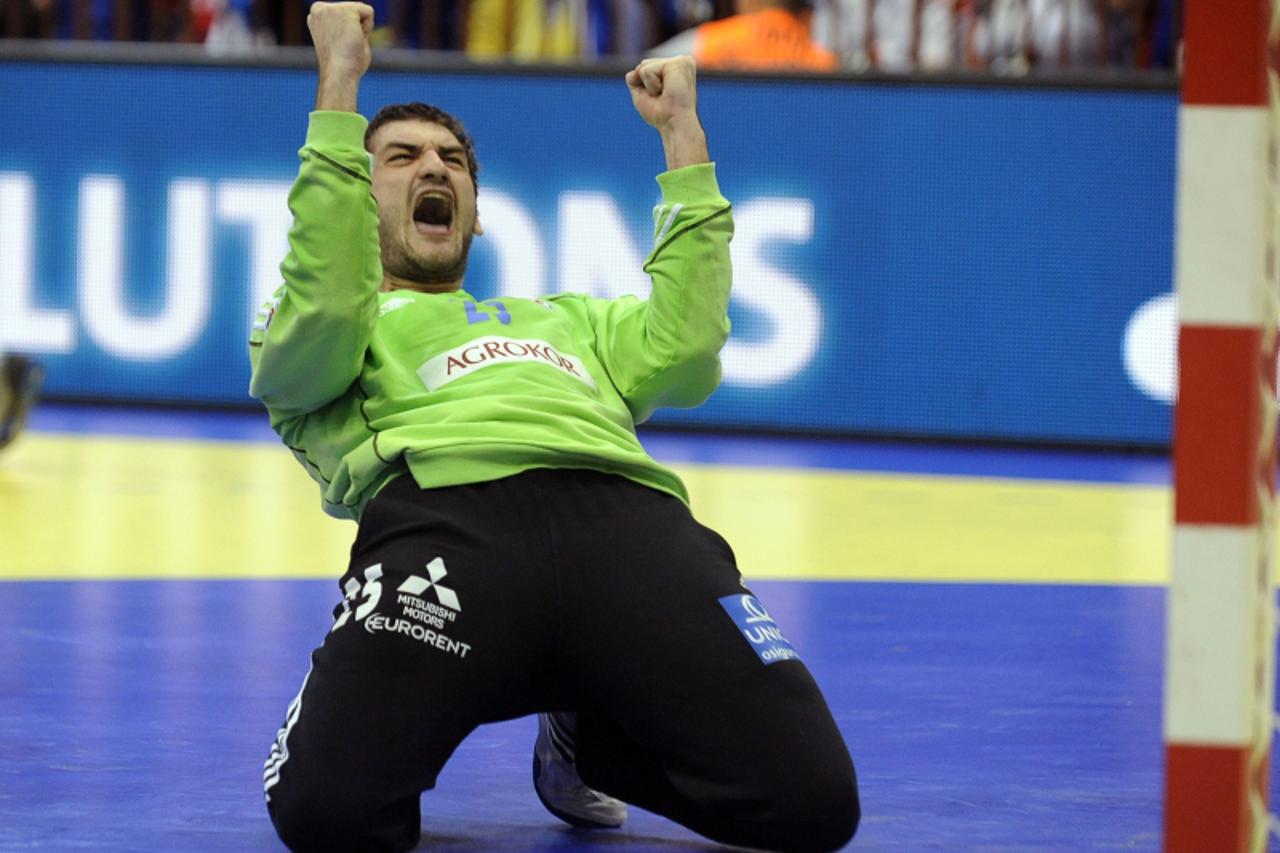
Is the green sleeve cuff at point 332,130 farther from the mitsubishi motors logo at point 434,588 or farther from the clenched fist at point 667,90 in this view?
the mitsubishi motors logo at point 434,588

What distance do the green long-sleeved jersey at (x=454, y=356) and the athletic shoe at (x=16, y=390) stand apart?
459 centimetres

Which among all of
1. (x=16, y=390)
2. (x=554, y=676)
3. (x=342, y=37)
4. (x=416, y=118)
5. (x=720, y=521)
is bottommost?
(x=720, y=521)

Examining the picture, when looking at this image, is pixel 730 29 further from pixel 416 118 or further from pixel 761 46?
pixel 416 118

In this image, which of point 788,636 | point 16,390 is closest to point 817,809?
point 788,636

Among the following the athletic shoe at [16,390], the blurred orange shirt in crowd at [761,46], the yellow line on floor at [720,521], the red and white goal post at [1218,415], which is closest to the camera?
the red and white goal post at [1218,415]

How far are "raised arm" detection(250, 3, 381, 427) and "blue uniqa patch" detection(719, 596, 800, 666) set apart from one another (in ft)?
2.41

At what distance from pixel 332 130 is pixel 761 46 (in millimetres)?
6445

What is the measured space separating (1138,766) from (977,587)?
211 centimetres

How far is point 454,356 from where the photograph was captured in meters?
3.61

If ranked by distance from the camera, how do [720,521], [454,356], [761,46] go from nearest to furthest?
[454,356]
[720,521]
[761,46]

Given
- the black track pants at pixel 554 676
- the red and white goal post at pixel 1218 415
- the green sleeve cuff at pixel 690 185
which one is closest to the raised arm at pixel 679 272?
the green sleeve cuff at pixel 690 185

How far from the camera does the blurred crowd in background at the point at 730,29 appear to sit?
9.66 meters

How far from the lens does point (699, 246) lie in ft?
12.0

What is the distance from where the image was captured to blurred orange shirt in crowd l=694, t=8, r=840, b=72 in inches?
379
